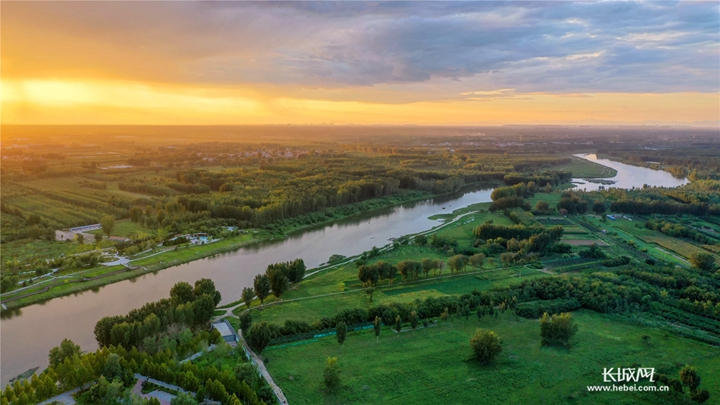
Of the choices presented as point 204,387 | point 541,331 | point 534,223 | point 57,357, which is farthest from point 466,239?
point 57,357

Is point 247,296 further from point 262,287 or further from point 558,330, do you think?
point 558,330

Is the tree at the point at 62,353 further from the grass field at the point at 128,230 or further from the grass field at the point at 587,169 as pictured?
the grass field at the point at 587,169

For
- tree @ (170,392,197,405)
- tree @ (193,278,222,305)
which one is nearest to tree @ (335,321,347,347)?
tree @ (170,392,197,405)

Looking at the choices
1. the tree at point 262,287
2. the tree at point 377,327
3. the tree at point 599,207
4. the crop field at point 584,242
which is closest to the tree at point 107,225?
the tree at point 262,287

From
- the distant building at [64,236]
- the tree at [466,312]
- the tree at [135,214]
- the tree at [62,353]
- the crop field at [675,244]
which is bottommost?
the crop field at [675,244]

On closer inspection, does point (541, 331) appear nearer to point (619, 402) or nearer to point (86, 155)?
point (619, 402)

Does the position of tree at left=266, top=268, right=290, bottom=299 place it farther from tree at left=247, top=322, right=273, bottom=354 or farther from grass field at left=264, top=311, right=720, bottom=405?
tree at left=247, top=322, right=273, bottom=354
